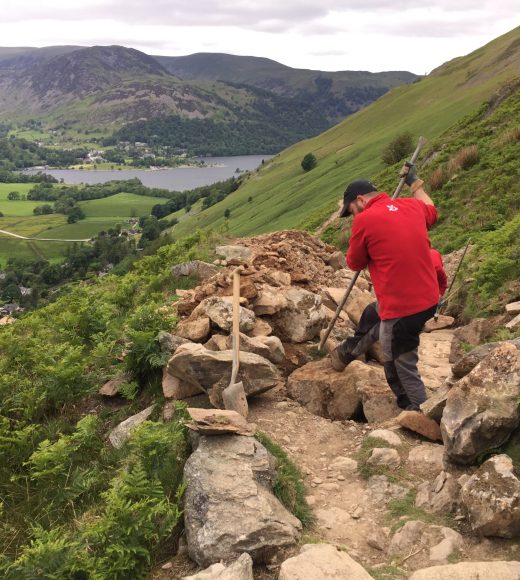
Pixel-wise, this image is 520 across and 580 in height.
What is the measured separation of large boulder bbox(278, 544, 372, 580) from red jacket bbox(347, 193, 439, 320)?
3.46 metres

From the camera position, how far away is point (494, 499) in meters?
4.77

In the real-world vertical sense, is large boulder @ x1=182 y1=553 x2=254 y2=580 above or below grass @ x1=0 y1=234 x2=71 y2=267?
above

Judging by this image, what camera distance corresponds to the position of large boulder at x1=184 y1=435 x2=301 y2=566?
201 inches

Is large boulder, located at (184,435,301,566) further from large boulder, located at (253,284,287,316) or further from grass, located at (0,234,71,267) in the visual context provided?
grass, located at (0,234,71,267)

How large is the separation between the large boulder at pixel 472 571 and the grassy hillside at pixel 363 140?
32.5 metres

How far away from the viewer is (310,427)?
7531 mm

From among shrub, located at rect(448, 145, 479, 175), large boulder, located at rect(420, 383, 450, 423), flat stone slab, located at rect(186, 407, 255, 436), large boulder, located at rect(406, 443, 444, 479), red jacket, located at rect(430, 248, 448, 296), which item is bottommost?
large boulder, located at rect(406, 443, 444, 479)

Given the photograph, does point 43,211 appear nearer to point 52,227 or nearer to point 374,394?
point 52,227

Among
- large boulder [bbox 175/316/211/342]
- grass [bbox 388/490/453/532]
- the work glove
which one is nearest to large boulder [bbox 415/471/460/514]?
grass [bbox 388/490/453/532]

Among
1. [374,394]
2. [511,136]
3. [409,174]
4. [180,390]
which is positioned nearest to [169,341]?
[180,390]

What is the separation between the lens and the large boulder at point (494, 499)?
465cm

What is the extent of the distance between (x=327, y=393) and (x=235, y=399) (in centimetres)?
177

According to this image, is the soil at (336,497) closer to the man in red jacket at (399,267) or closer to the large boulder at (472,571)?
the large boulder at (472,571)

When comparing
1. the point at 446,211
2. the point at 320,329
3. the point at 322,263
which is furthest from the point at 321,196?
the point at 320,329
